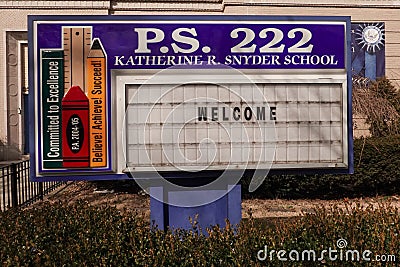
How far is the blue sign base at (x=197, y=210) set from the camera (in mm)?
5379

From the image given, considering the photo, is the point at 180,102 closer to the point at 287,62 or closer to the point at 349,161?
the point at 287,62

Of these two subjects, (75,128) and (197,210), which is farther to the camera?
(197,210)

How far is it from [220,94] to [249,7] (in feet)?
48.4

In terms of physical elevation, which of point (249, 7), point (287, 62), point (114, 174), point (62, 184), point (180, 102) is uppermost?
point (249, 7)

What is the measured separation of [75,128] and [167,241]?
1.71 meters

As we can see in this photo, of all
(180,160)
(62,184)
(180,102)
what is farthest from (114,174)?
(62,184)

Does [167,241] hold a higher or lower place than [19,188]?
higher

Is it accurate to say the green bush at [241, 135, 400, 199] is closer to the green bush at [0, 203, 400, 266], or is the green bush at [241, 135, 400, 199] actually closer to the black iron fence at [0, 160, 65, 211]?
the black iron fence at [0, 160, 65, 211]

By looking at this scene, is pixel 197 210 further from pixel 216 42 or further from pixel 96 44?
pixel 96 44

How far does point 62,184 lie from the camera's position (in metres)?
12.9

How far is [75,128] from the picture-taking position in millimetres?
4980

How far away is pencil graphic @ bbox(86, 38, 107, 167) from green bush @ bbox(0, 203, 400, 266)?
0.77 metres

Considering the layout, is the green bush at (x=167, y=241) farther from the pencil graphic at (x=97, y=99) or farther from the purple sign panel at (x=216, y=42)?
the purple sign panel at (x=216, y=42)

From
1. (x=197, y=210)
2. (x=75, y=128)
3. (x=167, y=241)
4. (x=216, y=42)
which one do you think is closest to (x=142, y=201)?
(x=197, y=210)
